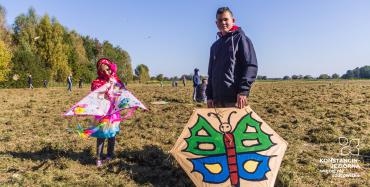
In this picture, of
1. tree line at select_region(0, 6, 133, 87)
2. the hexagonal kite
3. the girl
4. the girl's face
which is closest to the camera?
the hexagonal kite

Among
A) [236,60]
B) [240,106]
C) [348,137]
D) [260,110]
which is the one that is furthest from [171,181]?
[260,110]

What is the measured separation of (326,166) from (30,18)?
243 feet

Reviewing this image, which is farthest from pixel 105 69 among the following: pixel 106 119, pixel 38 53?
pixel 38 53

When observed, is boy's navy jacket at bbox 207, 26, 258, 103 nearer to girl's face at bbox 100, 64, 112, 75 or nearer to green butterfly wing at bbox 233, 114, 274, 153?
green butterfly wing at bbox 233, 114, 274, 153

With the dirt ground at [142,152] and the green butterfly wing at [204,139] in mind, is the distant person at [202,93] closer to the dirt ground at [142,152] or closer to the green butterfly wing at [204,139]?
the dirt ground at [142,152]

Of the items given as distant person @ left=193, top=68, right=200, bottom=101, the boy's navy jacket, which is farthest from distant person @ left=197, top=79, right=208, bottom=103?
the boy's navy jacket

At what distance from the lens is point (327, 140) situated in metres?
7.39

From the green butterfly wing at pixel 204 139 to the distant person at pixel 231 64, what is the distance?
49 cm

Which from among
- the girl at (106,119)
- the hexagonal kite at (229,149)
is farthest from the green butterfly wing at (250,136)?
the girl at (106,119)

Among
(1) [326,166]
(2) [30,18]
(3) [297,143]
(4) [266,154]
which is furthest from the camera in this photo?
(2) [30,18]

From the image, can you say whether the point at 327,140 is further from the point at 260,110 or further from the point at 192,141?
the point at 260,110

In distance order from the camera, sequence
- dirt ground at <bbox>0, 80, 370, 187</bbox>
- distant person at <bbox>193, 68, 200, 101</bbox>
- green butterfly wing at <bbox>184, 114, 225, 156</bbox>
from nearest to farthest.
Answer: green butterfly wing at <bbox>184, 114, 225, 156</bbox> < dirt ground at <bbox>0, 80, 370, 187</bbox> < distant person at <bbox>193, 68, 200, 101</bbox>

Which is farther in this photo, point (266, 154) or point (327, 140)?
point (327, 140)

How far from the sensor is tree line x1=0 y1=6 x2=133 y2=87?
50984 millimetres
